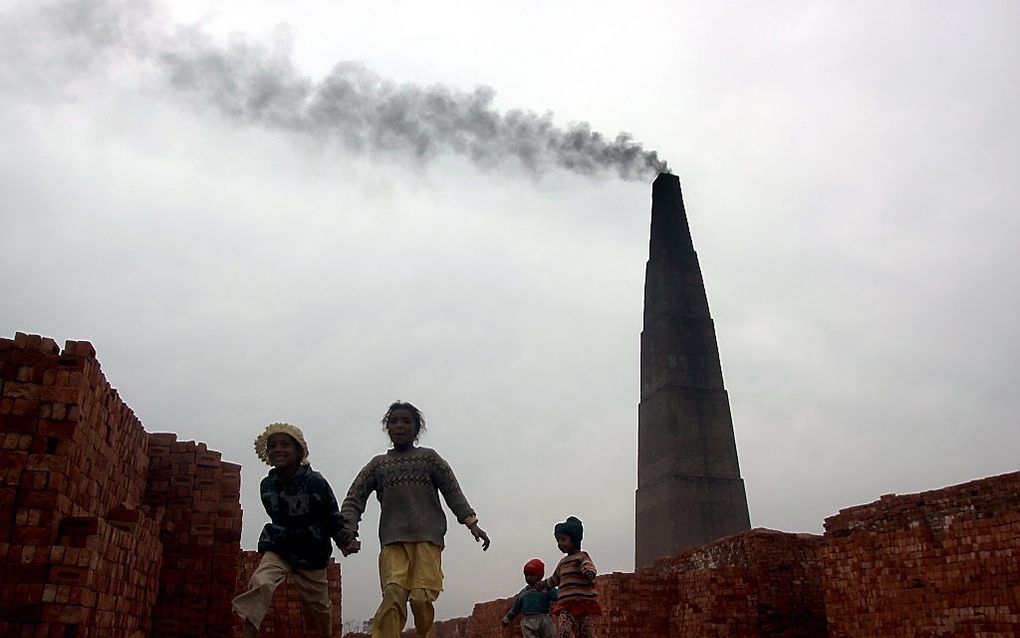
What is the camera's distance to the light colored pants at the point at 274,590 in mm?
4199

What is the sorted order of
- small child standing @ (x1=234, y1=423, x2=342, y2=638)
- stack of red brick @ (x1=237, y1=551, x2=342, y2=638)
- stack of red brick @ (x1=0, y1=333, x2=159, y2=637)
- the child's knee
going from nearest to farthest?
1. stack of red brick @ (x1=0, y1=333, x2=159, y2=637)
2. small child standing @ (x1=234, y1=423, x2=342, y2=638)
3. the child's knee
4. stack of red brick @ (x1=237, y1=551, x2=342, y2=638)

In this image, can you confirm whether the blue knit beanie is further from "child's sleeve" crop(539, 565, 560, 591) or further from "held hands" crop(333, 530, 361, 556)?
"held hands" crop(333, 530, 361, 556)

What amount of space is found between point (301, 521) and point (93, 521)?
1.40 m

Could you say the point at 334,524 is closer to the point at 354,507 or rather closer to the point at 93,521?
the point at 354,507

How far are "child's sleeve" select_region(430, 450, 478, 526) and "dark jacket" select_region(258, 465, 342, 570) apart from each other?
0.73 meters

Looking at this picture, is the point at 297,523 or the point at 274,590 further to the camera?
the point at 297,523

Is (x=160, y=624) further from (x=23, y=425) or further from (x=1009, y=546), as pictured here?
(x=1009, y=546)

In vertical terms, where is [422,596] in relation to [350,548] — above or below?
below

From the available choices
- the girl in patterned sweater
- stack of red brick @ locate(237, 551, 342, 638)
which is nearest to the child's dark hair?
the girl in patterned sweater

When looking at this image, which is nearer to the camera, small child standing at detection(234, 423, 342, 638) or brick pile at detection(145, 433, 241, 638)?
small child standing at detection(234, 423, 342, 638)

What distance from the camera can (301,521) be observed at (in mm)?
4672

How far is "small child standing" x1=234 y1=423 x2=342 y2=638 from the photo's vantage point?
464 centimetres

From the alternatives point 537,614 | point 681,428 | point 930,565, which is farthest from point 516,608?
point 681,428

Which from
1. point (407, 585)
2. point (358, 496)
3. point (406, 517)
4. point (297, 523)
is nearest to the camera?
point (297, 523)
